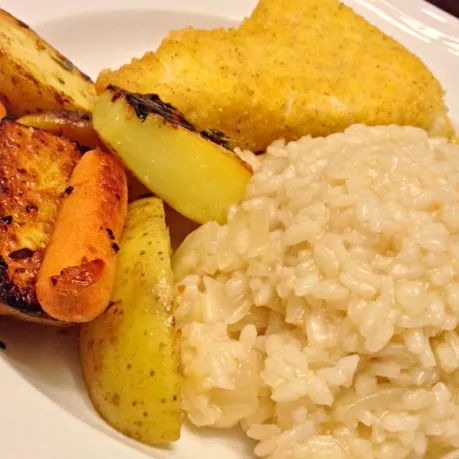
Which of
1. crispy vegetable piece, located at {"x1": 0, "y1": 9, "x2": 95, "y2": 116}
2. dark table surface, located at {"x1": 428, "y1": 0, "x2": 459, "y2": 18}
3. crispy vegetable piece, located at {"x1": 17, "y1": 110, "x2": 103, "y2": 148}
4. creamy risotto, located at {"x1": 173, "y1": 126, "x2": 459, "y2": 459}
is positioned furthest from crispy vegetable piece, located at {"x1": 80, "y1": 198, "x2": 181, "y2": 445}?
dark table surface, located at {"x1": 428, "y1": 0, "x2": 459, "y2": 18}

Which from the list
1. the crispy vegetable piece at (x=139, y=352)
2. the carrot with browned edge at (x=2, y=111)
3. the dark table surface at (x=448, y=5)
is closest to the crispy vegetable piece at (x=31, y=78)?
the carrot with browned edge at (x=2, y=111)

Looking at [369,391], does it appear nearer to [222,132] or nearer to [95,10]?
[222,132]

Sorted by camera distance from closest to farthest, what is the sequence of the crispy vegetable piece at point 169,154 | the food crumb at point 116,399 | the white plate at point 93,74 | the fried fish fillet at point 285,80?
the white plate at point 93,74, the food crumb at point 116,399, the crispy vegetable piece at point 169,154, the fried fish fillet at point 285,80

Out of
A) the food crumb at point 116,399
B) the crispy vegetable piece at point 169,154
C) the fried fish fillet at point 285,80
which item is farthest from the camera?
the fried fish fillet at point 285,80

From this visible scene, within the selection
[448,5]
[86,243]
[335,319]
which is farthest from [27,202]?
[448,5]

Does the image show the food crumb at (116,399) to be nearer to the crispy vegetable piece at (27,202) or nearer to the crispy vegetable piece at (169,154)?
the crispy vegetable piece at (27,202)

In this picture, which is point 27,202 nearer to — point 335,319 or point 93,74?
point 335,319

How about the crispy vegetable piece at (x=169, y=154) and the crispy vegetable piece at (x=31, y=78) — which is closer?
the crispy vegetable piece at (x=169, y=154)
